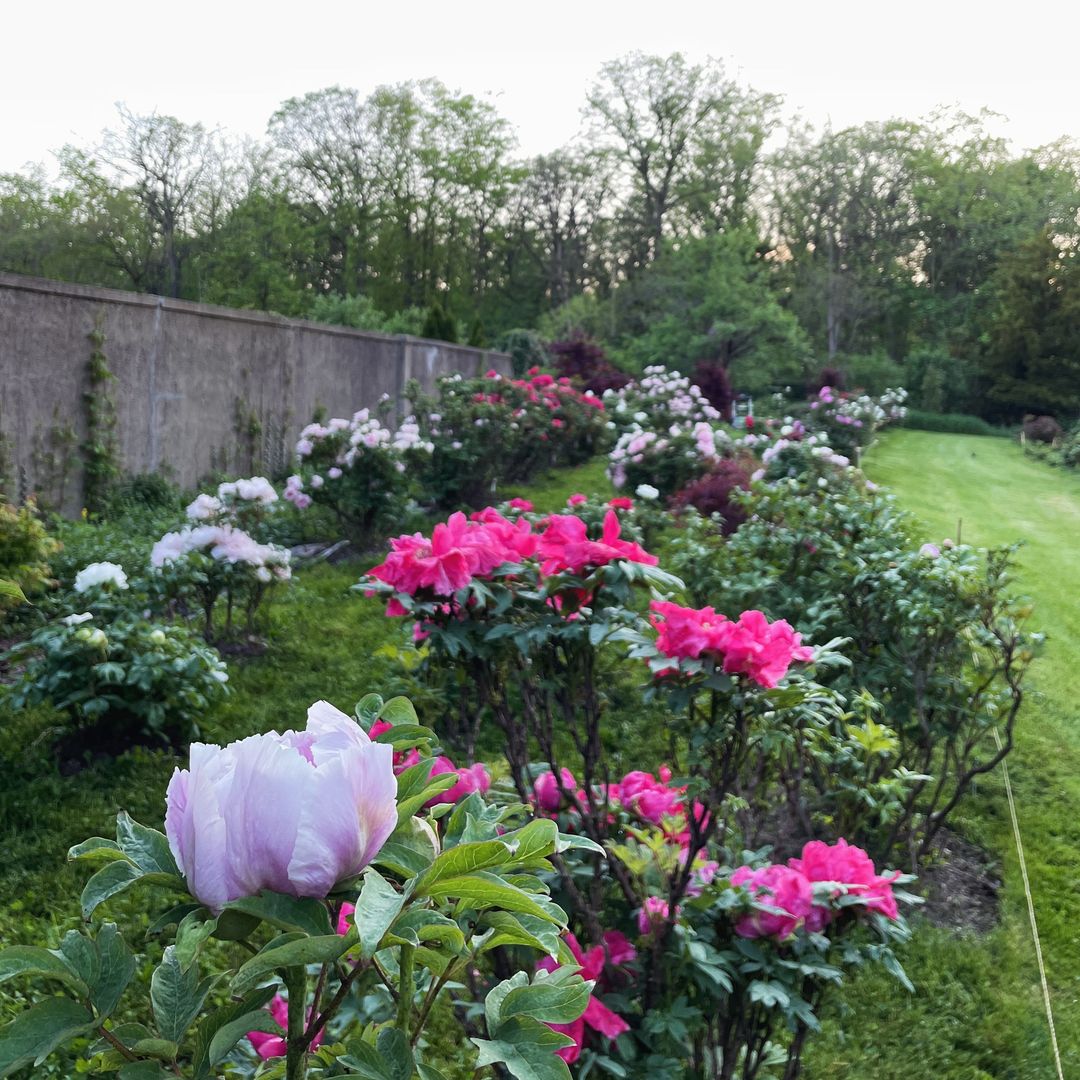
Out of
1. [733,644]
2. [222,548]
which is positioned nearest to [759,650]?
[733,644]

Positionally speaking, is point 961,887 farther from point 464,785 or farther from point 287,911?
point 287,911

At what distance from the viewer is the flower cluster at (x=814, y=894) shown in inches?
65.4

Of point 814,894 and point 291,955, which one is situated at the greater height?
point 291,955

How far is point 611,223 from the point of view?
99.2 feet

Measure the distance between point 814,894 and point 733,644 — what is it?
45 centimetres

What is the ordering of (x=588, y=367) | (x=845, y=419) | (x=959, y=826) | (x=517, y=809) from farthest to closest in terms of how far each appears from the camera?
(x=588, y=367)
(x=845, y=419)
(x=959, y=826)
(x=517, y=809)

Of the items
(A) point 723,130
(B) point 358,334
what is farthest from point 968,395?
(B) point 358,334

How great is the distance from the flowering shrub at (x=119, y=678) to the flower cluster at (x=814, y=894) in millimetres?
2404

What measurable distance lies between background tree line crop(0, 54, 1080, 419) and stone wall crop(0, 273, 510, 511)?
12.2m

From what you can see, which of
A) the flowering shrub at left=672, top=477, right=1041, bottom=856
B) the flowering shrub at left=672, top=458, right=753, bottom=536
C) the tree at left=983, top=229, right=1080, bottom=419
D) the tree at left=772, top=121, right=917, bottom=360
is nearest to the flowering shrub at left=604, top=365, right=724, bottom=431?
the flowering shrub at left=672, top=458, right=753, bottom=536

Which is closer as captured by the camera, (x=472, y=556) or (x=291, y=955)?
(x=291, y=955)

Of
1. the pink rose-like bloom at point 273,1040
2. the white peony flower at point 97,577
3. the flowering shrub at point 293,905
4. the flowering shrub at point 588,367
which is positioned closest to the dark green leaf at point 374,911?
the flowering shrub at point 293,905

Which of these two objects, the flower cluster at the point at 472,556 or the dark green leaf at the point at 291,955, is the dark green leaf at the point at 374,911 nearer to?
the dark green leaf at the point at 291,955

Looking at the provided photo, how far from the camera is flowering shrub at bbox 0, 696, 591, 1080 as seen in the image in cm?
56
